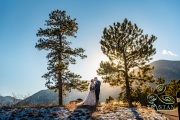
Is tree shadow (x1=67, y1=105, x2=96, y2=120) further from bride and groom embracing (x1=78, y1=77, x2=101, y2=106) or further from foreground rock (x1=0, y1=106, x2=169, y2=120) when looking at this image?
bride and groom embracing (x1=78, y1=77, x2=101, y2=106)

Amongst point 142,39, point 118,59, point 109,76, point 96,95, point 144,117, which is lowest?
point 144,117

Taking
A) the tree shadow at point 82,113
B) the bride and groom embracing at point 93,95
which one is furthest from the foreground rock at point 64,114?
the bride and groom embracing at point 93,95

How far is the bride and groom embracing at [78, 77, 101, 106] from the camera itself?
21953 mm

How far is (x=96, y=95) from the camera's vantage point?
22531 millimetres

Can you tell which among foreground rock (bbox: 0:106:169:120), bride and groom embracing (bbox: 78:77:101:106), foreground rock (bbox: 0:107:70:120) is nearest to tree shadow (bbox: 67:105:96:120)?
foreground rock (bbox: 0:106:169:120)

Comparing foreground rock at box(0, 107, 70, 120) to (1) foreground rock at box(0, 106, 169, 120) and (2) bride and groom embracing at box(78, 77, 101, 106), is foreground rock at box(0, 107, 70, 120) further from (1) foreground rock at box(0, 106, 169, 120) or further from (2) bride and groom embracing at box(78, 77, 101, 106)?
(2) bride and groom embracing at box(78, 77, 101, 106)

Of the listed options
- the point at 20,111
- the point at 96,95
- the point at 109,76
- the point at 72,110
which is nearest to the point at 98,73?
the point at 109,76

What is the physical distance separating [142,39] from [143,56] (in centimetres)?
179

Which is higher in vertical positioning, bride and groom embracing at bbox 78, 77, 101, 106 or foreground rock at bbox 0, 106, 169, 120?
bride and groom embracing at bbox 78, 77, 101, 106

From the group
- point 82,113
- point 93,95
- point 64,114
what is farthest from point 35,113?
point 93,95

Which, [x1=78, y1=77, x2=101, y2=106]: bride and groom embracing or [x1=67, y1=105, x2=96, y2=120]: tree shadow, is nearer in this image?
[x1=67, y1=105, x2=96, y2=120]: tree shadow

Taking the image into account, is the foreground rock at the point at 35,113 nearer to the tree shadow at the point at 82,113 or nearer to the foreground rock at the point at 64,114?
the foreground rock at the point at 64,114

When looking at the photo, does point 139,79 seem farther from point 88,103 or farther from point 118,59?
point 88,103

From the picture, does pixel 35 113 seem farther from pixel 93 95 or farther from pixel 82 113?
pixel 93 95
